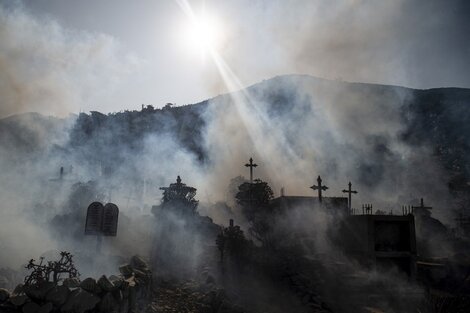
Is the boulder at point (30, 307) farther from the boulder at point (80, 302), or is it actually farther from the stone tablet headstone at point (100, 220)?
the stone tablet headstone at point (100, 220)

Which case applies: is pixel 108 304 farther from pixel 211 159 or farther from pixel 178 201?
pixel 211 159

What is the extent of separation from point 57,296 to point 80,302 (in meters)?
0.55

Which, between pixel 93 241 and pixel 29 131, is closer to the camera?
pixel 93 241

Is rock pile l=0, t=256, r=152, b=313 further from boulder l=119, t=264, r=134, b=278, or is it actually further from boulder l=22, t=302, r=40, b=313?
boulder l=119, t=264, r=134, b=278

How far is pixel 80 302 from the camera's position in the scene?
8562mm

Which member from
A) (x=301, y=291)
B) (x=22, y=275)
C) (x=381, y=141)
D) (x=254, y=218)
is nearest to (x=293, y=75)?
(x=381, y=141)

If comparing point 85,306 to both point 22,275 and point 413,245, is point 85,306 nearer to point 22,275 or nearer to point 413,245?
point 22,275

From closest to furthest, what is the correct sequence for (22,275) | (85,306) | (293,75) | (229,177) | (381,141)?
(85,306) < (22,275) < (229,177) < (381,141) < (293,75)

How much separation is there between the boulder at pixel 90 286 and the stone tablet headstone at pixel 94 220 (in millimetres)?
6206

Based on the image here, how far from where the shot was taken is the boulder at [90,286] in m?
9.02

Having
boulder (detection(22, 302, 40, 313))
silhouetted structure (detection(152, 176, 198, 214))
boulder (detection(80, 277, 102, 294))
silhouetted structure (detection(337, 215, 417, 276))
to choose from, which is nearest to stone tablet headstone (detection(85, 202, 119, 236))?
boulder (detection(80, 277, 102, 294))

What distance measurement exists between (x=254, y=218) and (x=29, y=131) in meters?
48.1

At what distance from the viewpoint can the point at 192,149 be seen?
70375mm

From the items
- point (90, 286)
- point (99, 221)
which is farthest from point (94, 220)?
point (90, 286)
